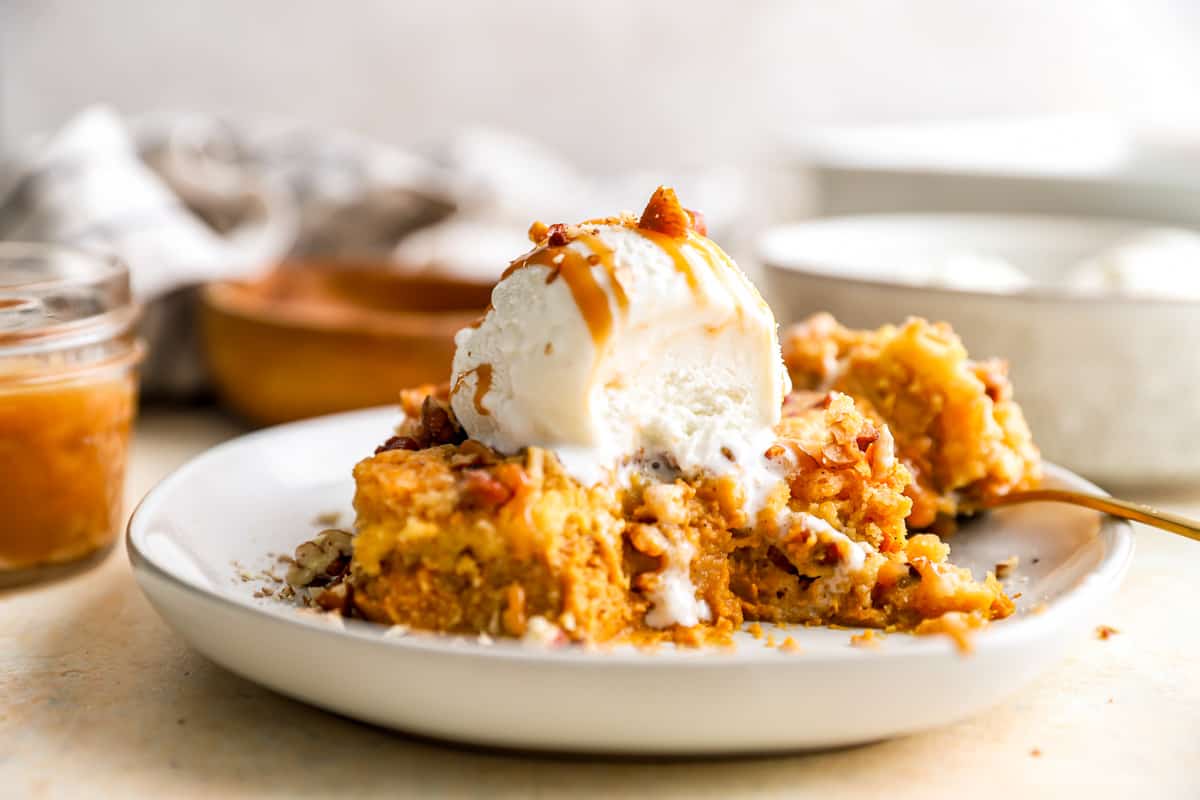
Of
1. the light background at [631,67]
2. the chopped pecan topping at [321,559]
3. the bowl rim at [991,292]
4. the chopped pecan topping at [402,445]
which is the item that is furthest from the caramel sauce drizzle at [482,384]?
the light background at [631,67]

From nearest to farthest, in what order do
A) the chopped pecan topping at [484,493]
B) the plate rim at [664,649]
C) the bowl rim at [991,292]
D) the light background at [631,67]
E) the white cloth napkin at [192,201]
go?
1. the plate rim at [664,649]
2. the chopped pecan topping at [484,493]
3. the bowl rim at [991,292]
4. the white cloth napkin at [192,201]
5. the light background at [631,67]

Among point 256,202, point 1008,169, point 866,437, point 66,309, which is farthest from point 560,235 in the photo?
point 1008,169

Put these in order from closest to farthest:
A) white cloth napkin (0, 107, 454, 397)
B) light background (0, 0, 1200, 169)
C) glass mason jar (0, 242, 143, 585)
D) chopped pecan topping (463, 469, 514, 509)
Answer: chopped pecan topping (463, 469, 514, 509), glass mason jar (0, 242, 143, 585), white cloth napkin (0, 107, 454, 397), light background (0, 0, 1200, 169)

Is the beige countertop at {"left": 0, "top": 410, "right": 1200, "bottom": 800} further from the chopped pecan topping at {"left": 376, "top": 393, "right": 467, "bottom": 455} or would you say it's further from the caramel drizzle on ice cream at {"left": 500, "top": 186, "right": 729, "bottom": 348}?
the caramel drizzle on ice cream at {"left": 500, "top": 186, "right": 729, "bottom": 348}

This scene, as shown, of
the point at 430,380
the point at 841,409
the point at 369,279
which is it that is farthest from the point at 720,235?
the point at 841,409

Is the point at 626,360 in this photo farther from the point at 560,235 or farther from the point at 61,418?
the point at 61,418

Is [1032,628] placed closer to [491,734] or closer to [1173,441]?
[491,734]

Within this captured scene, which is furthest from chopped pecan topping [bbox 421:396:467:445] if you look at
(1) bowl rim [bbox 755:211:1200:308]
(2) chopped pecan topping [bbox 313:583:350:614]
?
(1) bowl rim [bbox 755:211:1200:308]

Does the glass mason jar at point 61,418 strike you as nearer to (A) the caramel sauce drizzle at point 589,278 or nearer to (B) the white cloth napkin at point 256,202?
(A) the caramel sauce drizzle at point 589,278
